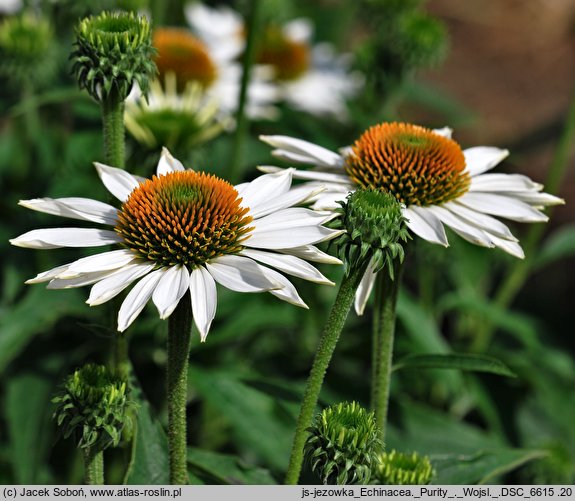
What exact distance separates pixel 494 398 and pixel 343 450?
1.03 meters

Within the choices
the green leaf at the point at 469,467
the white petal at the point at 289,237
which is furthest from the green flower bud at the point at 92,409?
the green leaf at the point at 469,467

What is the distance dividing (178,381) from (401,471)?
0.27 m

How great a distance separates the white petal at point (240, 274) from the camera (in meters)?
0.89

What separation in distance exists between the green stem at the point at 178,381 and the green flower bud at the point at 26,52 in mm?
1183

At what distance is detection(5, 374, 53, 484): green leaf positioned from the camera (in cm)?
151

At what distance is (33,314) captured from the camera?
152cm

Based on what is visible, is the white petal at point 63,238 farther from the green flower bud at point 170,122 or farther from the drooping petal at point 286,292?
the green flower bud at point 170,122

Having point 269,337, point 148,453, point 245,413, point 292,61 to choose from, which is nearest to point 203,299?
point 148,453

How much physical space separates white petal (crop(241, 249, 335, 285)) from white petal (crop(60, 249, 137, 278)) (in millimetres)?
134

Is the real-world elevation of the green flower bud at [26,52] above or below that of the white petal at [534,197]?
above

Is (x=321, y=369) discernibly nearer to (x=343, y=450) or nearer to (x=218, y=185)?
(x=343, y=450)

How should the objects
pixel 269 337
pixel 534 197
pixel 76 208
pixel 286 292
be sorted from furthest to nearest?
pixel 269 337
pixel 534 197
pixel 76 208
pixel 286 292

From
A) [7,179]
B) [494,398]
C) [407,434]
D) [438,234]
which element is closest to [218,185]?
[438,234]

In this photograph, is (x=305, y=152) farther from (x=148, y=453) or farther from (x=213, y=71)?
(x=213, y=71)
